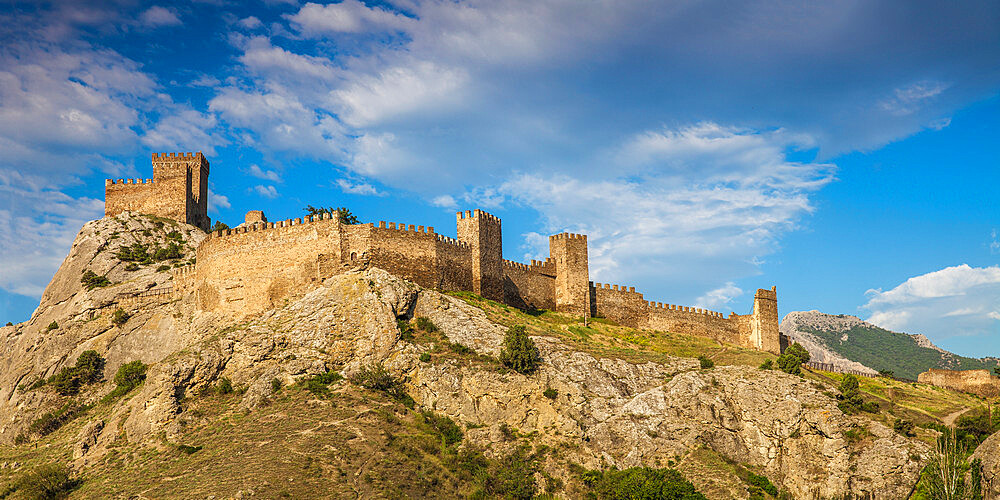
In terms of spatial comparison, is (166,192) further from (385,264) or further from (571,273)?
(571,273)

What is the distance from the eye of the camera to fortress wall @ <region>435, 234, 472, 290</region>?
67.9 m

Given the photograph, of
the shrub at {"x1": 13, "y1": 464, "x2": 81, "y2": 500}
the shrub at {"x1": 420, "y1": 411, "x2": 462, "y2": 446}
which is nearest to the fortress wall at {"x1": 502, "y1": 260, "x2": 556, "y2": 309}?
the shrub at {"x1": 420, "y1": 411, "x2": 462, "y2": 446}

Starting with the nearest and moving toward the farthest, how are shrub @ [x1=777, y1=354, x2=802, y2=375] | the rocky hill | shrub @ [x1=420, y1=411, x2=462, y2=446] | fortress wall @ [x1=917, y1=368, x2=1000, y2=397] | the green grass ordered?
the rocky hill, shrub @ [x1=420, y1=411, x2=462, y2=446], shrub @ [x1=777, y1=354, x2=802, y2=375], the green grass, fortress wall @ [x1=917, y1=368, x2=1000, y2=397]

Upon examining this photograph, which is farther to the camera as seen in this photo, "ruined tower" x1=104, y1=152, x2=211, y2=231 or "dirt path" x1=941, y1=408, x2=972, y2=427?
"ruined tower" x1=104, y1=152, x2=211, y2=231

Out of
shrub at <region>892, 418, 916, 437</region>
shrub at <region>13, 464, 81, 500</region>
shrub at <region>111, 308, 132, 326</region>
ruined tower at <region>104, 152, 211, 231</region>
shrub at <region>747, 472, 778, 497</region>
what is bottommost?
shrub at <region>747, 472, 778, 497</region>

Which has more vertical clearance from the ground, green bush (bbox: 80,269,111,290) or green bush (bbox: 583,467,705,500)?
green bush (bbox: 80,269,111,290)

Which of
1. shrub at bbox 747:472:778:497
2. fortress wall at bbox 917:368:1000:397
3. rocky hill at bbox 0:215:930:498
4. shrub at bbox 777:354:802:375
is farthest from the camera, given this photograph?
fortress wall at bbox 917:368:1000:397

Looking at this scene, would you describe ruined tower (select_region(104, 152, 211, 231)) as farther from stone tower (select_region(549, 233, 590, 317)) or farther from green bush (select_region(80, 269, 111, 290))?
stone tower (select_region(549, 233, 590, 317))

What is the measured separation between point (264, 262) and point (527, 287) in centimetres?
2619

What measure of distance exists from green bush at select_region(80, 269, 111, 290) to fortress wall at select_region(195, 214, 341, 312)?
11.8 m

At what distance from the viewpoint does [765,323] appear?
89250 mm

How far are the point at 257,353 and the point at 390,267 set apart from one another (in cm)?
1292

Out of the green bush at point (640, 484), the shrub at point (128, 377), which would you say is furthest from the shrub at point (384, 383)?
the shrub at point (128, 377)

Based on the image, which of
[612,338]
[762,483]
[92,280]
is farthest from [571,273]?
[92,280]
